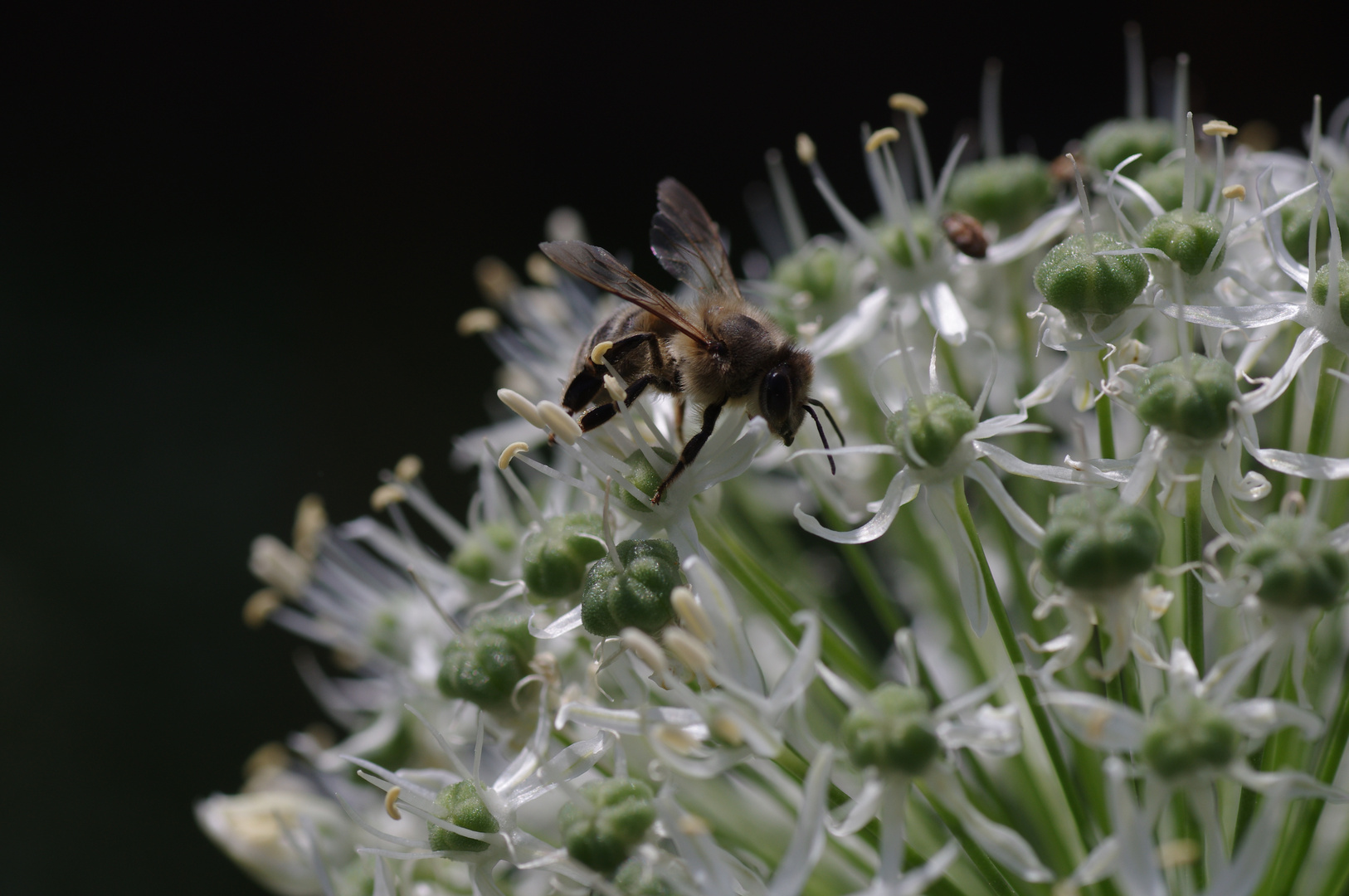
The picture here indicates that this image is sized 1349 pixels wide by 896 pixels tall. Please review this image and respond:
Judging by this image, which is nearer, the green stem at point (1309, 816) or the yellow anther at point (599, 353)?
the green stem at point (1309, 816)

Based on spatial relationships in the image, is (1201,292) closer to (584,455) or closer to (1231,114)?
(584,455)

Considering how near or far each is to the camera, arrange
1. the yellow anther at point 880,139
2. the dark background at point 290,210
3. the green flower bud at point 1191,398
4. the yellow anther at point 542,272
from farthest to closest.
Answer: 1. the dark background at point 290,210
2. the yellow anther at point 542,272
3. the yellow anther at point 880,139
4. the green flower bud at point 1191,398

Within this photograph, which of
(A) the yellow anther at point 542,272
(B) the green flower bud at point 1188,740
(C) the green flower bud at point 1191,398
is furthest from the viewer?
(A) the yellow anther at point 542,272

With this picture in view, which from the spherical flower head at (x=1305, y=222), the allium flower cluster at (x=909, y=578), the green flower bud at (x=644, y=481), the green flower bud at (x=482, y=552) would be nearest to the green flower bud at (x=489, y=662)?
the allium flower cluster at (x=909, y=578)

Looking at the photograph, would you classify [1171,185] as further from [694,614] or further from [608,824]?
[608,824]

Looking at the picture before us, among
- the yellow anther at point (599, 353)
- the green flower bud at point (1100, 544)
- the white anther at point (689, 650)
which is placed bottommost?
the green flower bud at point (1100, 544)

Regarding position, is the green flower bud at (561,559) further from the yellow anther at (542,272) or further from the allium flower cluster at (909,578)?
the yellow anther at (542,272)

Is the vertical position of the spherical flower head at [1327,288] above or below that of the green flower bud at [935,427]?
below

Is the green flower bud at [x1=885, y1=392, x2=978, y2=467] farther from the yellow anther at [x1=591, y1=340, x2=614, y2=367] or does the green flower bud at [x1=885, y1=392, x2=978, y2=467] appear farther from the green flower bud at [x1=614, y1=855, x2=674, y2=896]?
the green flower bud at [x1=614, y1=855, x2=674, y2=896]
